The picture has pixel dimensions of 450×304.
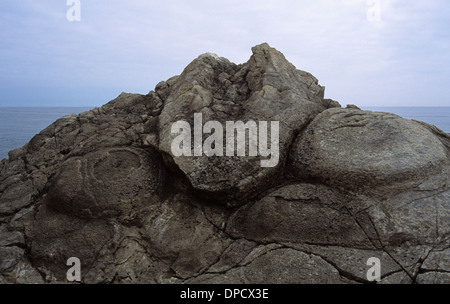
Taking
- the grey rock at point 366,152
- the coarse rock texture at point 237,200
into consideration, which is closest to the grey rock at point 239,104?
the coarse rock texture at point 237,200

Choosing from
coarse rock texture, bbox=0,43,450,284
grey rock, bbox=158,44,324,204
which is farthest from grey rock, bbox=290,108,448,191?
grey rock, bbox=158,44,324,204

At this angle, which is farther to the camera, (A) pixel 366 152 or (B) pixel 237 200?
(B) pixel 237 200

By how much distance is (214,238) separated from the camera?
15.5 feet

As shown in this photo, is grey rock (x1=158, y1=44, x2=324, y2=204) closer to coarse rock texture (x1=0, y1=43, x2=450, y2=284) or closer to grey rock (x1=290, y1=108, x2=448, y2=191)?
coarse rock texture (x1=0, y1=43, x2=450, y2=284)

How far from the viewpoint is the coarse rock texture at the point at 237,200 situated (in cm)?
408

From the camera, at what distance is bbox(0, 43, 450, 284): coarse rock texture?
4078 mm

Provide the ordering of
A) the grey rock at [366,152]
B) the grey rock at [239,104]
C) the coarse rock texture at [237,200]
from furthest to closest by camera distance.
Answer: the grey rock at [239,104], the grey rock at [366,152], the coarse rock texture at [237,200]

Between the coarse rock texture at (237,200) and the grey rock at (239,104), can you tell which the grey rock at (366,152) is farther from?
the grey rock at (239,104)

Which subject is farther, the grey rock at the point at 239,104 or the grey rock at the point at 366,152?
the grey rock at the point at 239,104

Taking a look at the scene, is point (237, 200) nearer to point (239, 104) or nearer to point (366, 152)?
point (239, 104)

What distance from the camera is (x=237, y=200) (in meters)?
4.98

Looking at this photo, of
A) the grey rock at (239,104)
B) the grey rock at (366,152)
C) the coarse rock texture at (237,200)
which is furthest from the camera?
the grey rock at (239,104)

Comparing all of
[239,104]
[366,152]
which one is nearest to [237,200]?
[239,104]

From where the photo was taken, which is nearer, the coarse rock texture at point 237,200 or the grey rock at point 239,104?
the coarse rock texture at point 237,200
